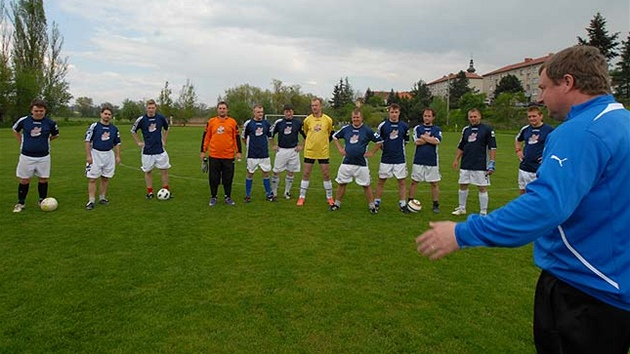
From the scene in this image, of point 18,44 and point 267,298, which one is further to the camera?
point 18,44

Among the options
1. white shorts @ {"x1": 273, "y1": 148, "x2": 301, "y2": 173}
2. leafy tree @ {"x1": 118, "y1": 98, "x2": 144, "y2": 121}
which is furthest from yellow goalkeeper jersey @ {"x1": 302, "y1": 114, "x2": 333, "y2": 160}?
leafy tree @ {"x1": 118, "y1": 98, "x2": 144, "y2": 121}

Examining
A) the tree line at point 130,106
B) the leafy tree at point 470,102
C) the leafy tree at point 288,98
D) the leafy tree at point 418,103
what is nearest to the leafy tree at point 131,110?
the tree line at point 130,106

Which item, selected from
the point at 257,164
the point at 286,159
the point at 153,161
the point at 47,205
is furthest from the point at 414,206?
the point at 47,205

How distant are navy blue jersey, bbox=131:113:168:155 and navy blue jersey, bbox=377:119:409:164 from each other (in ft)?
16.9

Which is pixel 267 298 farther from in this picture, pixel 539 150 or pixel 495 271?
pixel 539 150

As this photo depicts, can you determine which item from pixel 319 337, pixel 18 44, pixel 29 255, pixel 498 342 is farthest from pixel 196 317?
pixel 18 44

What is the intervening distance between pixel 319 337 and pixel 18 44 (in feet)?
212

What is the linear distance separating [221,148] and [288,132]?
172 centimetres

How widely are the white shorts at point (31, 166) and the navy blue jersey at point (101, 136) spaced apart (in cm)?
94

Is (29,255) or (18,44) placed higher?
(18,44)

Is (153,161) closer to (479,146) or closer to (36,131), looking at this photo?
(36,131)

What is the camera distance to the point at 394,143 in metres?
9.29

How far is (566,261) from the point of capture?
1.96 metres

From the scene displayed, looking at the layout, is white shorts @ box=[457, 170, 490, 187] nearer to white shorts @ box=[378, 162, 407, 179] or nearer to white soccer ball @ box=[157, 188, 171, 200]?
white shorts @ box=[378, 162, 407, 179]
